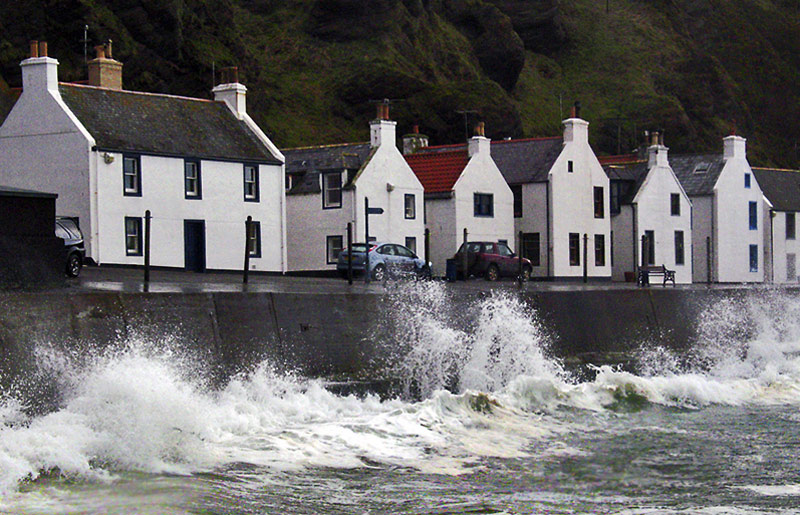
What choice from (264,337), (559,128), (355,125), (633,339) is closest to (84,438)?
(264,337)

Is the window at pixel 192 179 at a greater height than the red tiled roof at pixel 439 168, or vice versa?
the red tiled roof at pixel 439 168

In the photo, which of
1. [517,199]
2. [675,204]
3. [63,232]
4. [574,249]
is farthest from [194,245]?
[675,204]

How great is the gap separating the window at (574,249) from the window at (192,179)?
63.1 feet

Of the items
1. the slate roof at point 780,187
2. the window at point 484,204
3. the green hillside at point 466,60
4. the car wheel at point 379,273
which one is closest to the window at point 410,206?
the window at point 484,204

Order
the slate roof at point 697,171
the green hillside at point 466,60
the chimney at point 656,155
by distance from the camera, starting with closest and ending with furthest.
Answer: the chimney at point 656,155 < the slate roof at point 697,171 < the green hillside at point 466,60

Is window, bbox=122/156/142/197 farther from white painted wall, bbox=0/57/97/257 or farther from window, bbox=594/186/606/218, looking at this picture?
window, bbox=594/186/606/218

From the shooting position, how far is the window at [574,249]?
57.2m

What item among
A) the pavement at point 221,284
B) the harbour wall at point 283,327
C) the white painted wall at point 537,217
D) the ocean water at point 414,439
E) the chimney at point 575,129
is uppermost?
the chimney at point 575,129

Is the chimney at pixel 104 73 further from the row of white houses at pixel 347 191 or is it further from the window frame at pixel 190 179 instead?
the window frame at pixel 190 179

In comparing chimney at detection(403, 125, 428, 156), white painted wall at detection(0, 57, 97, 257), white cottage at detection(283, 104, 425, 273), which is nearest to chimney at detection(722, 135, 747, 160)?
chimney at detection(403, 125, 428, 156)

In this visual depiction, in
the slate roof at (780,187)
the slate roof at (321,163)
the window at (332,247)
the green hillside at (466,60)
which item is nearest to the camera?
the slate roof at (321,163)

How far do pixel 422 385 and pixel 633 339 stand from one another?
8.82m

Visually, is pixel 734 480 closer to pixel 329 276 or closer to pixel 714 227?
pixel 329 276

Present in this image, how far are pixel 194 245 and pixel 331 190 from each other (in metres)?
7.88
